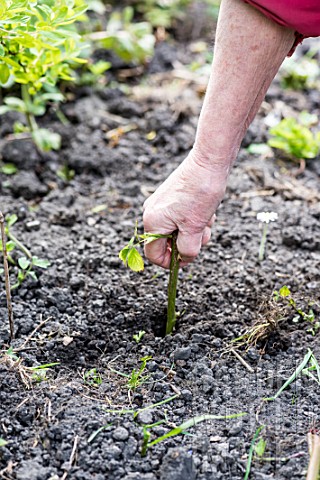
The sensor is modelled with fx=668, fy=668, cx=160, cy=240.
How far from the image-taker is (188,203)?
70.6 inches

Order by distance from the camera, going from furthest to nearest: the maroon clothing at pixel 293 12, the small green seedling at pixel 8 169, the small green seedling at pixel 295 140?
the small green seedling at pixel 295 140
the small green seedling at pixel 8 169
the maroon clothing at pixel 293 12

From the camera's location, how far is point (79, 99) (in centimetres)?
352

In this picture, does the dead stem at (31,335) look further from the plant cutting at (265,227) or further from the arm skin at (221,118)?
the plant cutting at (265,227)

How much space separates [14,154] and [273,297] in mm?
1426

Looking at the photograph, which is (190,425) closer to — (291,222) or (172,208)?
(172,208)

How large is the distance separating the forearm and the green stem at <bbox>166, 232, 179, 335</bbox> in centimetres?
30

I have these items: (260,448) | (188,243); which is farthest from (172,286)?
(260,448)

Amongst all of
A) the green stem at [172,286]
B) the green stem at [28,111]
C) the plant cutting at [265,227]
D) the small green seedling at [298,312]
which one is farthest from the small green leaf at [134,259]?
the green stem at [28,111]

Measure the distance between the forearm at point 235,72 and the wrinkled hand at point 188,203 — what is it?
4cm

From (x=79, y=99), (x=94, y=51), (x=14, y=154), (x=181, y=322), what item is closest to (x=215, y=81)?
(x=181, y=322)

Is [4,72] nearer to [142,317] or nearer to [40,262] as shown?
[40,262]

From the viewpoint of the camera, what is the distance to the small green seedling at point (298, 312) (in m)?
2.12

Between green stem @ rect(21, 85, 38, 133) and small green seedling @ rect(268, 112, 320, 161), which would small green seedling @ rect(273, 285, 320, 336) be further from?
green stem @ rect(21, 85, 38, 133)

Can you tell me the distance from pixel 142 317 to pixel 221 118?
0.78 meters
